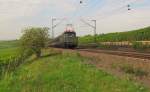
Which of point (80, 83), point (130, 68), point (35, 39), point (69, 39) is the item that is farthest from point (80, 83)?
point (69, 39)

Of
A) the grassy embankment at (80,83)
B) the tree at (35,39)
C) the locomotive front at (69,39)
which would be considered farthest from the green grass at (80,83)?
the locomotive front at (69,39)

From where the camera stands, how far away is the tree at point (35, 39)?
57375 mm

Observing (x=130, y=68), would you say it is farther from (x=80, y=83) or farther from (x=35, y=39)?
(x=35, y=39)

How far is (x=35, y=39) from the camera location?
187 ft

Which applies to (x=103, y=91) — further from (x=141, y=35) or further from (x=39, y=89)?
(x=141, y=35)

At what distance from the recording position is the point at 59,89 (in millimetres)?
21844

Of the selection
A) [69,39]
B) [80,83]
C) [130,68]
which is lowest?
[80,83]

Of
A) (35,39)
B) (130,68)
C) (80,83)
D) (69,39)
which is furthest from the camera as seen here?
(69,39)

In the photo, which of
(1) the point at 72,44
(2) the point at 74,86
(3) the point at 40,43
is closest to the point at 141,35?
(1) the point at 72,44

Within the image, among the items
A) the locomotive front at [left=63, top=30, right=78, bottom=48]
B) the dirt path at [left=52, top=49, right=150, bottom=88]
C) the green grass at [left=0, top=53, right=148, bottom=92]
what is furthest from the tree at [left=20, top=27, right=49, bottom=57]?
the dirt path at [left=52, top=49, right=150, bottom=88]

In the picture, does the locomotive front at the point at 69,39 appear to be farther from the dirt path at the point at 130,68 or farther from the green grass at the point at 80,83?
the dirt path at the point at 130,68

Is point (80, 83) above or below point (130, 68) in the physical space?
below

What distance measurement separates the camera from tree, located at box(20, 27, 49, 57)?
188 ft

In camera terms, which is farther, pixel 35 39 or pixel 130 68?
pixel 35 39
